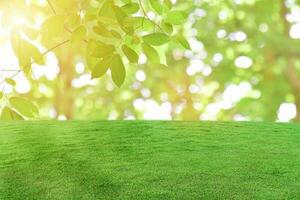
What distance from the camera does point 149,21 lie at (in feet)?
7.20

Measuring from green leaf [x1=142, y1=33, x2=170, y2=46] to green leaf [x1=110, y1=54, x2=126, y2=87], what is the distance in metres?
0.16

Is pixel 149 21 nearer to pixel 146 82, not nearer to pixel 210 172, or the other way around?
pixel 210 172

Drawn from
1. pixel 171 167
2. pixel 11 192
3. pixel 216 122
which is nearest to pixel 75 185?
pixel 11 192

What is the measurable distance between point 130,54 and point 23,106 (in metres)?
0.44

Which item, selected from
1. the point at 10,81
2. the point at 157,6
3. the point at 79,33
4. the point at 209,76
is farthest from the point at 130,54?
the point at 209,76

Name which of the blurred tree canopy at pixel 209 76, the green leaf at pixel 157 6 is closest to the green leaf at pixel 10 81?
the green leaf at pixel 157 6

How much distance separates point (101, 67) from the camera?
1940 mm

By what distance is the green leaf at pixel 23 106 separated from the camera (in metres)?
2.10

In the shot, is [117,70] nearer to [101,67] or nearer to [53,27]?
[101,67]

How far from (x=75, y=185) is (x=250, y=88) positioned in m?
11.7

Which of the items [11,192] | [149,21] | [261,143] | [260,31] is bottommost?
[11,192]

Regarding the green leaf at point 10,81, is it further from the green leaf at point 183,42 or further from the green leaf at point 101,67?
the green leaf at point 183,42

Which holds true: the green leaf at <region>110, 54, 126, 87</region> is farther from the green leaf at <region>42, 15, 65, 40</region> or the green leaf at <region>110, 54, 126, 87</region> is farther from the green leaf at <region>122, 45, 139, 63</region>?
the green leaf at <region>42, 15, 65, 40</region>

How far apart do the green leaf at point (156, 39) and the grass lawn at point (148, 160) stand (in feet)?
1.77
